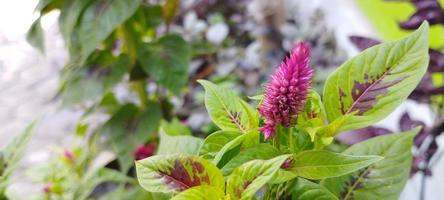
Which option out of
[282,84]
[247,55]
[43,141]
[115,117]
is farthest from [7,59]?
[282,84]

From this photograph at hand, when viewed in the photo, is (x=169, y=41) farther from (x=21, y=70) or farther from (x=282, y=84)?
(x=21, y=70)

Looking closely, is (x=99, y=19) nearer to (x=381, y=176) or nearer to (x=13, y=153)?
(x=13, y=153)

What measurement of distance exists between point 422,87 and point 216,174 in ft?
1.71

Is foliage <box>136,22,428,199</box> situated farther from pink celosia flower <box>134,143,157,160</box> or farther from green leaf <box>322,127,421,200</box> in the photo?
pink celosia flower <box>134,143,157,160</box>

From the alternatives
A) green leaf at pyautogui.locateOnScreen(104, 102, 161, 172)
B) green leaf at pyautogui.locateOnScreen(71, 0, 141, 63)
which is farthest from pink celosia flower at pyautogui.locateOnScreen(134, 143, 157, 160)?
green leaf at pyautogui.locateOnScreen(71, 0, 141, 63)

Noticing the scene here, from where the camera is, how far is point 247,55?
203 centimetres

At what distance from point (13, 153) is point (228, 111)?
0.37 m

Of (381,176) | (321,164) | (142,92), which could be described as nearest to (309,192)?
(321,164)

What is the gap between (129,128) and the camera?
1225 mm

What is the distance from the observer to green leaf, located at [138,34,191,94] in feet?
3.70

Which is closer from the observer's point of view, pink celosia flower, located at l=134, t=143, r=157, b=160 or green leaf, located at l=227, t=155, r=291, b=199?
green leaf, located at l=227, t=155, r=291, b=199

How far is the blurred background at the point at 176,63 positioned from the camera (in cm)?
91

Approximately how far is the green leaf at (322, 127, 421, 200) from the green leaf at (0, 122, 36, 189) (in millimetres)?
421

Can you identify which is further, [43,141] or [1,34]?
[1,34]
